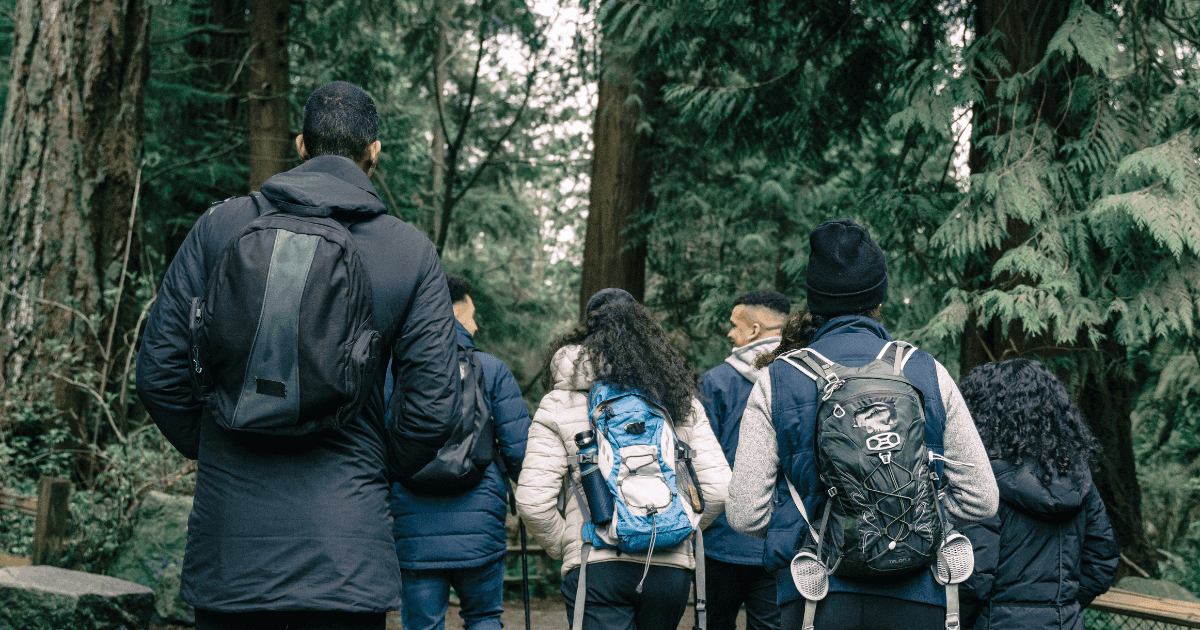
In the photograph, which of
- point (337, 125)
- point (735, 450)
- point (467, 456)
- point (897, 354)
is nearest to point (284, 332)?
point (337, 125)

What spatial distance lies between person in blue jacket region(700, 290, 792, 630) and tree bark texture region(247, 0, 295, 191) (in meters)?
6.78

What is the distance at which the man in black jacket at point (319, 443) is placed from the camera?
2.12 meters

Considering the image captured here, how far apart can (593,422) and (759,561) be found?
1400mm

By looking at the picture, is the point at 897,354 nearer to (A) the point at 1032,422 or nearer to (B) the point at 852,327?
(B) the point at 852,327

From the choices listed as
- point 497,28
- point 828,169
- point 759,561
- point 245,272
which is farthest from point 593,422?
point 497,28

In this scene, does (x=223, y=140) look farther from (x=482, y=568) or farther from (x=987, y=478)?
(x=987, y=478)

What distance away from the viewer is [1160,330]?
557 centimetres

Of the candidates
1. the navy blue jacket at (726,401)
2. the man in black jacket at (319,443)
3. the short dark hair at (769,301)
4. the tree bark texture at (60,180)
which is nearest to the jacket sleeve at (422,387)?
the man in black jacket at (319,443)

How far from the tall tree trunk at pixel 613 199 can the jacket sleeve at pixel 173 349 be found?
9.14 m

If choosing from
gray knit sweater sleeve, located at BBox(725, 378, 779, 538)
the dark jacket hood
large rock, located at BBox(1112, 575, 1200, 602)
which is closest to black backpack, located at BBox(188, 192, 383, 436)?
gray knit sweater sleeve, located at BBox(725, 378, 779, 538)

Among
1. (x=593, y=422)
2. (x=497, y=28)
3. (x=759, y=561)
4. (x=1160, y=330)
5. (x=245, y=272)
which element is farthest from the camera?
(x=497, y=28)

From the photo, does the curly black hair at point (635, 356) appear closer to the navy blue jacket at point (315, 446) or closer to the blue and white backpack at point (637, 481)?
the blue and white backpack at point (637, 481)

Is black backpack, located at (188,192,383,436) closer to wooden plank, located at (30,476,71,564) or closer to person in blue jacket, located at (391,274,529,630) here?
person in blue jacket, located at (391,274,529,630)

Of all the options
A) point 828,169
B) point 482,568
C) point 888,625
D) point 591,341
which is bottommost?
point 482,568
